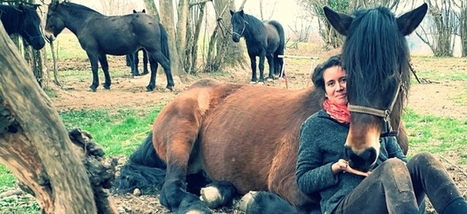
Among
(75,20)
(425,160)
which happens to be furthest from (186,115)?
(75,20)

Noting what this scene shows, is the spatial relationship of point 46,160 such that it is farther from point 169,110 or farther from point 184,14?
point 184,14

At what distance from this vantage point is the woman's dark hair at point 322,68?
344cm

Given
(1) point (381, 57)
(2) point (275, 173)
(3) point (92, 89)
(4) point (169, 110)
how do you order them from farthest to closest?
(3) point (92, 89)
(4) point (169, 110)
(2) point (275, 173)
(1) point (381, 57)

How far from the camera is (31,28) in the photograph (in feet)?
42.0

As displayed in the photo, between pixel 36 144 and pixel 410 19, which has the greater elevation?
pixel 410 19

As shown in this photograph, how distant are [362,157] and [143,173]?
2.76 meters

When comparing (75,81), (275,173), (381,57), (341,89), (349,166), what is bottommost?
(75,81)

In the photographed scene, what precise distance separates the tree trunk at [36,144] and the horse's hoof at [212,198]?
5.51ft

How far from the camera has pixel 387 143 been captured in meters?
3.50

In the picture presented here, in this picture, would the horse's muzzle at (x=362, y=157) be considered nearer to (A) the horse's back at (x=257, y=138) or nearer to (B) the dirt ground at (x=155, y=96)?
(A) the horse's back at (x=257, y=138)

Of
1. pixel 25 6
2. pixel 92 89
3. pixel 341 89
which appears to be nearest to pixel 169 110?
pixel 341 89

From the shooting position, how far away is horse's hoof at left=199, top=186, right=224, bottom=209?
4527mm

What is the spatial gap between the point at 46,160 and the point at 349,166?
1616mm

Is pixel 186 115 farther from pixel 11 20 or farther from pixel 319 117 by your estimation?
pixel 11 20
